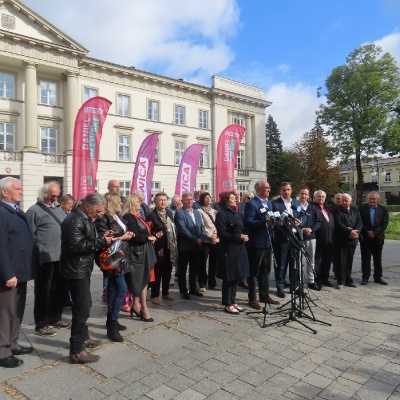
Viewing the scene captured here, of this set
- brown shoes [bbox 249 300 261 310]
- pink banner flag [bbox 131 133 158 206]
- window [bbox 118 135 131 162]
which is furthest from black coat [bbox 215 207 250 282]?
window [bbox 118 135 131 162]

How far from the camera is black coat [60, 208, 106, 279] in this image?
12.6 feet

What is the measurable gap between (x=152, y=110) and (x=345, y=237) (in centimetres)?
3087

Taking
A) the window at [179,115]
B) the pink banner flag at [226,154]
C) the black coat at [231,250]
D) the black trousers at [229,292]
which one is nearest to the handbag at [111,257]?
the black coat at [231,250]

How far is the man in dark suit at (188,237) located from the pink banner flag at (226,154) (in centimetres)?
1174

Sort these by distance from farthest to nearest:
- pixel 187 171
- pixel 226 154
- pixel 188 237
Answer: pixel 187 171
pixel 226 154
pixel 188 237

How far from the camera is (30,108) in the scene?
1094 inches

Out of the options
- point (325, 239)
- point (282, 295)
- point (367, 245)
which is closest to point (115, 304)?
point (282, 295)

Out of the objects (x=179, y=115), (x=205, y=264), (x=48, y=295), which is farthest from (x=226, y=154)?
(x=179, y=115)

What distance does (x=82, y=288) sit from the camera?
12.8 feet

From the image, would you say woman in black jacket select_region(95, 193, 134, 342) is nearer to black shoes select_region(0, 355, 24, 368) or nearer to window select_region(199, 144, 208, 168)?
black shoes select_region(0, 355, 24, 368)

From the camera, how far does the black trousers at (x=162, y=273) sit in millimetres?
6301

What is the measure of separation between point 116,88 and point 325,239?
29904mm

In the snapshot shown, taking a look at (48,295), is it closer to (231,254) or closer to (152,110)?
(231,254)

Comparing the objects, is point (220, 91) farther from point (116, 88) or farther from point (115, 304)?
point (115, 304)
